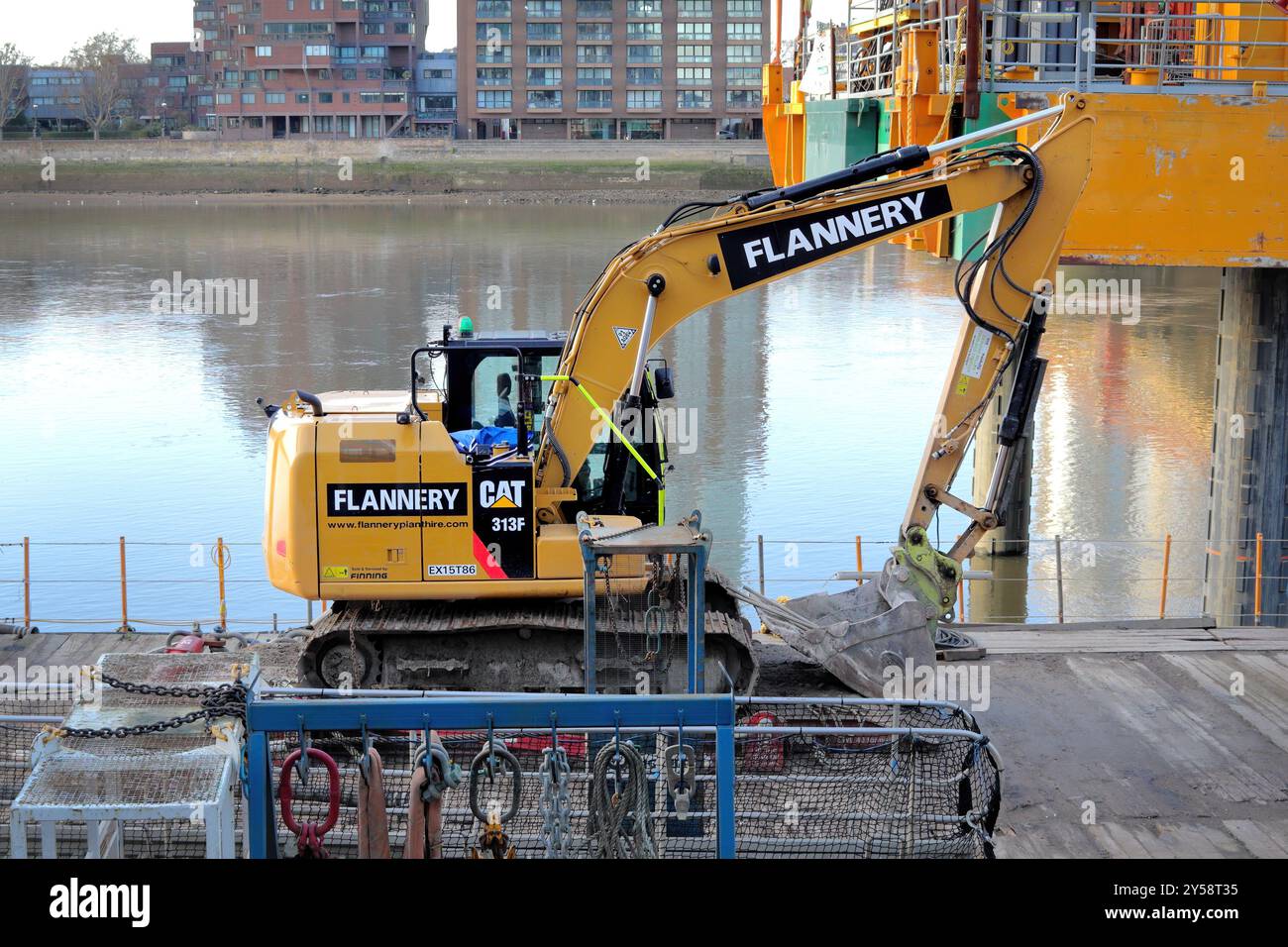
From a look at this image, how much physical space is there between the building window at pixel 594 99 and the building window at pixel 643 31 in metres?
4.55

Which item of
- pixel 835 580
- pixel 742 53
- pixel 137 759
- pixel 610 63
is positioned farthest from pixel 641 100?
pixel 137 759

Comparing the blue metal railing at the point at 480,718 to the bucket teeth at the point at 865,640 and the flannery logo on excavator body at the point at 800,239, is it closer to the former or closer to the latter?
the bucket teeth at the point at 865,640

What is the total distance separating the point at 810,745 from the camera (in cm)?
1177

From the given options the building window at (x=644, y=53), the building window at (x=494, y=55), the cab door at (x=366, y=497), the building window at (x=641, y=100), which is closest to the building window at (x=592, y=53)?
the building window at (x=644, y=53)

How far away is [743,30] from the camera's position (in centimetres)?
11019

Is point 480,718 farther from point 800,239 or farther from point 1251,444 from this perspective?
point 1251,444

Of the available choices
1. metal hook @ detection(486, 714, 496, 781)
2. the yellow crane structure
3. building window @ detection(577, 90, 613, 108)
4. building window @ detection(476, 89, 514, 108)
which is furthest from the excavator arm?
building window @ detection(476, 89, 514, 108)

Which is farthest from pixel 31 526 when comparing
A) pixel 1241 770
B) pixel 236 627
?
pixel 1241 770

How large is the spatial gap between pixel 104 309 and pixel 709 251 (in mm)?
40093

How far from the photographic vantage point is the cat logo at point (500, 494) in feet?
39.9

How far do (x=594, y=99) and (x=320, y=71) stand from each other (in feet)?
72.5

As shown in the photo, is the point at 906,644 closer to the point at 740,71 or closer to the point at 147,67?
the point at 740,71

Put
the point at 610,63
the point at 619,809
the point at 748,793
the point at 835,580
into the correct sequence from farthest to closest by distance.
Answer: the point at 610,63, the point at 835,580, the point at 748,793, the point at 619,809

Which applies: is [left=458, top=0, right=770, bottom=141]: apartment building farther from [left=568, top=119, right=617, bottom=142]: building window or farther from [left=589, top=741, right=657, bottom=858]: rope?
[left=589, top=741, right=657, bottom=858]: rope
